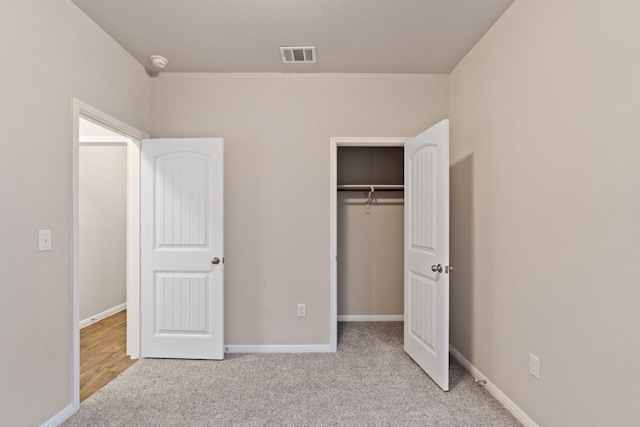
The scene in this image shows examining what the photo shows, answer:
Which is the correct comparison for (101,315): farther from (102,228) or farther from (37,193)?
(37,193)

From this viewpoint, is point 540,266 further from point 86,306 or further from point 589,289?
point 86,306

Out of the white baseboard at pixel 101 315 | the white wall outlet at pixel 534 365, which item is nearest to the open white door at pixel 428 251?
the white wall outlet at pixel 534 365

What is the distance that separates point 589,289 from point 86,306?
15.7 ft

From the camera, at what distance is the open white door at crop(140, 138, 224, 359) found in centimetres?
278

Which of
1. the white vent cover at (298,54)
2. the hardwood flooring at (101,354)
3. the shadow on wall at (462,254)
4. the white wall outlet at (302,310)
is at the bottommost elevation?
the hardwood flooring at (101,354)

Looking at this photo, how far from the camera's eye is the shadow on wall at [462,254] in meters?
2.55

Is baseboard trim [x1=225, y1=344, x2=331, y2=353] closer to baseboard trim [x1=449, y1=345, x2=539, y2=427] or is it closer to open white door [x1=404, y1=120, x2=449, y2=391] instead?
open white door [x1=404, y1=120, x2=449, y2=391]

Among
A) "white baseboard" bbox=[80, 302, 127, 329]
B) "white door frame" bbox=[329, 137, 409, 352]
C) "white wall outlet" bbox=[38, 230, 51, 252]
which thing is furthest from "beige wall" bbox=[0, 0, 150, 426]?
"white baseboard" bbox=[80, 302, 127, 329]

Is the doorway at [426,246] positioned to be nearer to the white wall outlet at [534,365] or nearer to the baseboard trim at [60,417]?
the white wall outlet at [534,365]

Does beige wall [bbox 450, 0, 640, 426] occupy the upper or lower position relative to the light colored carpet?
upper

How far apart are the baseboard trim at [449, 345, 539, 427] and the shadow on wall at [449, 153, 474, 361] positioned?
65 mm

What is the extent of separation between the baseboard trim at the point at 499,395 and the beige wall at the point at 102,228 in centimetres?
421

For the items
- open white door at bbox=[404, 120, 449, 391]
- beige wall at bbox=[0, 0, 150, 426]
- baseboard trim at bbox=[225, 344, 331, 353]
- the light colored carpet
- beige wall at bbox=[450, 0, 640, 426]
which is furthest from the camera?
baseboard trim at bbox=[225, 344, 331, 353]

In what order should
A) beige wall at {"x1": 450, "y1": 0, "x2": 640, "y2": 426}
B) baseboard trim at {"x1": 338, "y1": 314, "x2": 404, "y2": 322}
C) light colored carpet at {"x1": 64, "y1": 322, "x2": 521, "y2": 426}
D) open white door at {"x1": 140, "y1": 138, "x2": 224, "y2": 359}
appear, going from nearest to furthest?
beige wall at {"x1": 450, "y1": 0, "x2": 640, "y2": 426} < light colored carpet at {"x1": 64, "y1": 322, "x2": 521, "y2": 426} < open white door at {"x1": 140, "y1": 138, "x2": 224, "y2": 359} < baseboard trim at {"x1": 338, "y1": 314, "x2": 404, "y2": 322}
